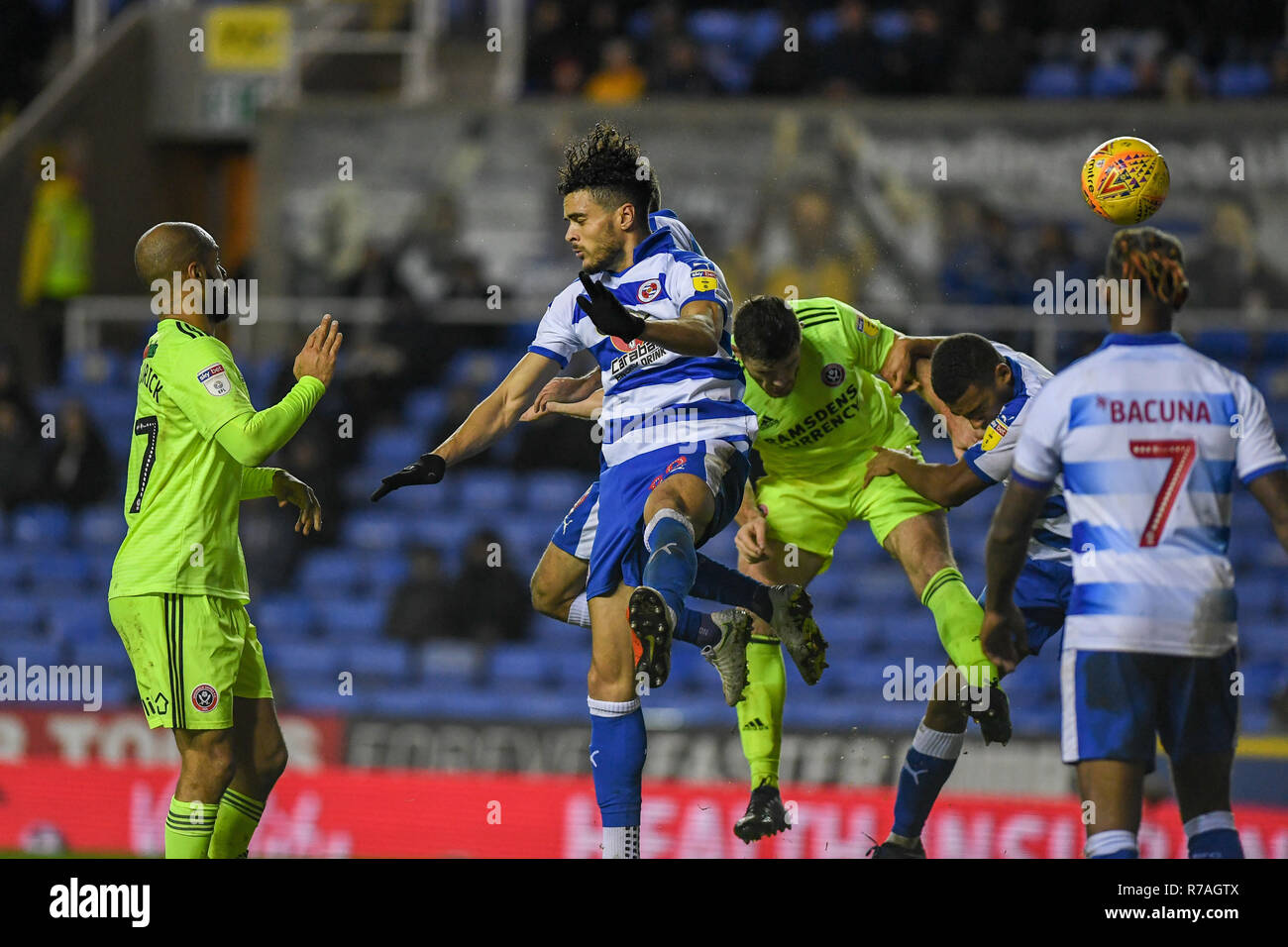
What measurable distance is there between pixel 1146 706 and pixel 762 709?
2437 mm

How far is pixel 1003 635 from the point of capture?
5.48 metres

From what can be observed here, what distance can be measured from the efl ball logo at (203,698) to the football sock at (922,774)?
2898 millimetres

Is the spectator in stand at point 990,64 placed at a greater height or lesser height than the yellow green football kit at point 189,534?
greater

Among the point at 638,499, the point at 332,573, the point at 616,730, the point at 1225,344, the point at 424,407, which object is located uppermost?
the point at 1225,344

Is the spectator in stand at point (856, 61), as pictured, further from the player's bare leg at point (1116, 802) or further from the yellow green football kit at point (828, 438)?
the player's bare leg at point (1116, 802)

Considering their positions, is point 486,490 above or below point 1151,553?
above

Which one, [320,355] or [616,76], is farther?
[616,76]

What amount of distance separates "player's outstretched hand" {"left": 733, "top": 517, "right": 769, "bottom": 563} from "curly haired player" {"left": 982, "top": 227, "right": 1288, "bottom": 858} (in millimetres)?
2286

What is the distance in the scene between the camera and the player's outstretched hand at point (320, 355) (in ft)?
21.3

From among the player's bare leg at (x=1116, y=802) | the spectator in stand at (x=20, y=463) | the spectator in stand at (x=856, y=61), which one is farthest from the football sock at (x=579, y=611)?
the spectator in stand at (x=856, y=61)

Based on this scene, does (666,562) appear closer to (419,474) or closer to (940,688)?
(419,474)

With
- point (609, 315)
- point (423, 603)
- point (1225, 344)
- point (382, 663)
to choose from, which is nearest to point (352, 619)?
point (382, 663)
